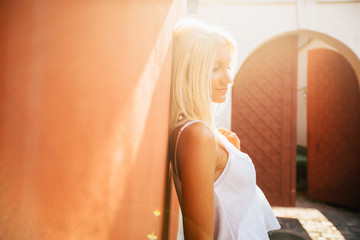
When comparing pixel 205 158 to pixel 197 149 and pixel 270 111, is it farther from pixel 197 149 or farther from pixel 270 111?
pixel 270 111

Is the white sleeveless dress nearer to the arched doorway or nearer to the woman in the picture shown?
the woman

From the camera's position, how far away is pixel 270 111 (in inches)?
188

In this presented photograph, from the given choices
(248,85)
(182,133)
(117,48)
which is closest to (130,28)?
(117,48)

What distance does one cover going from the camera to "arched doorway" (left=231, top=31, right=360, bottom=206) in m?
4.73

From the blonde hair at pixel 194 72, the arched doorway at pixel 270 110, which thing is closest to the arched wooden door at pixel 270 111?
the arched doorway at pixel 270 110

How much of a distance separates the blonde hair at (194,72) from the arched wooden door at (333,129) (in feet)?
16.7

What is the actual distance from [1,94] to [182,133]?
738 millimetres

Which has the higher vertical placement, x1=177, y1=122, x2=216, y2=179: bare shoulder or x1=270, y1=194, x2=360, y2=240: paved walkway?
x1=177, y1=122, x2=216, y2=179: bare shoulder

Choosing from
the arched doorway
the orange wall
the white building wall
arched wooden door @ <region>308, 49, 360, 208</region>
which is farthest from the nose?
arched wooden door @ <region>308, 49, 360, 208</region>

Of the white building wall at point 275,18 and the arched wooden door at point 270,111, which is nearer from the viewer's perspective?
the white building wall at point 275,18

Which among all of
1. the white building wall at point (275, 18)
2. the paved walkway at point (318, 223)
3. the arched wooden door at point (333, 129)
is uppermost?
the white building wall at point (275, 18)

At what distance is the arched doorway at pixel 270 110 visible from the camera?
473 centimetres

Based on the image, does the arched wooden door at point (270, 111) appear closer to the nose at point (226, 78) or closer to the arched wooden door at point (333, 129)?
the arched wooden door at point (333, 129)

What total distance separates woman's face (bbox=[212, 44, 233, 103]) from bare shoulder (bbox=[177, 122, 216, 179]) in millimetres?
390
